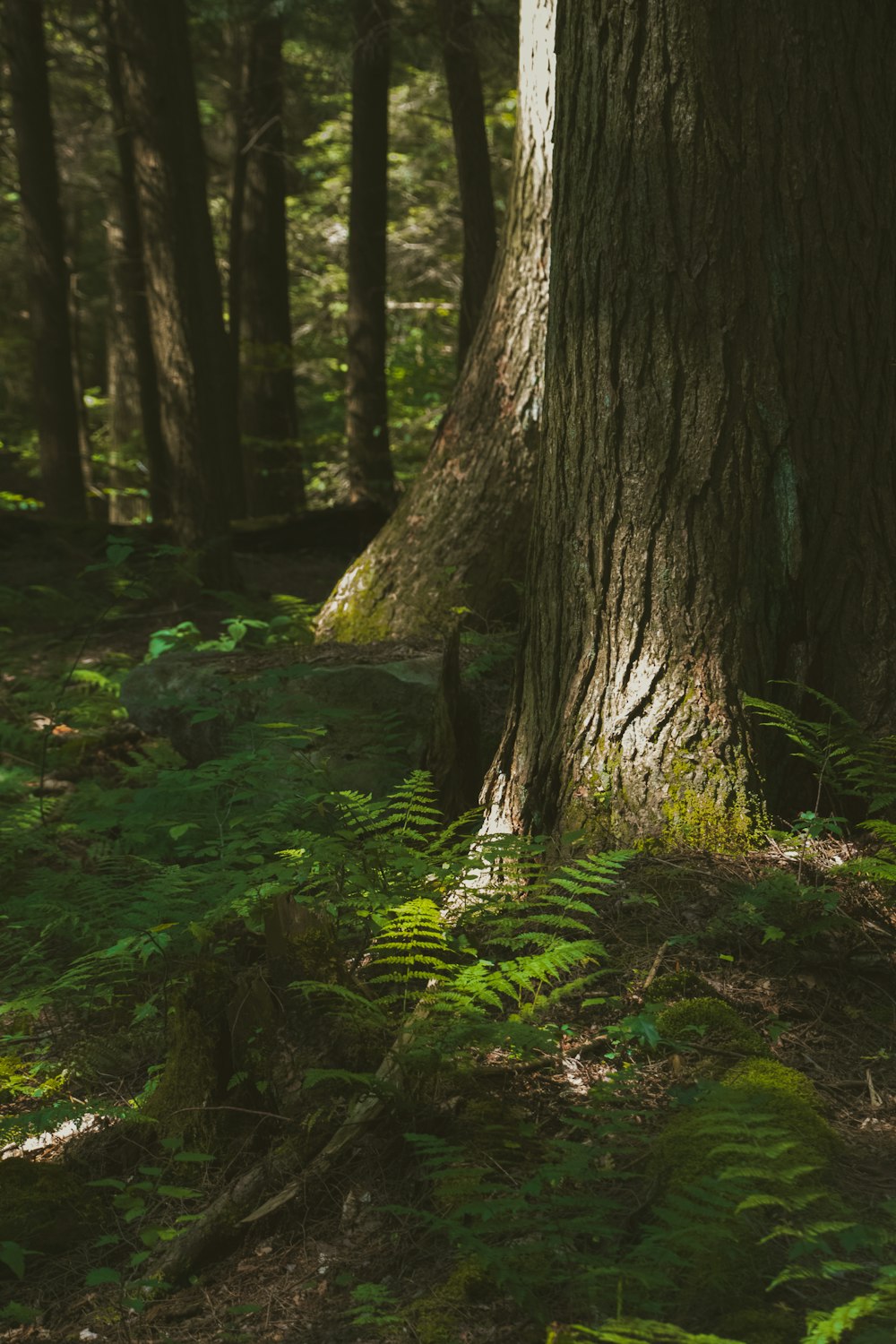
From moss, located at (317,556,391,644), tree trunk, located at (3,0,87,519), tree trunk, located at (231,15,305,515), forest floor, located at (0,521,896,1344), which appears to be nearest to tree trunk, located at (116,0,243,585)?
moss, located at (317,556,391,644)

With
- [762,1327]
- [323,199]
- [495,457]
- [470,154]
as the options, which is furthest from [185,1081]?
[323,199]

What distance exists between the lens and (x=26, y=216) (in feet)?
42.9

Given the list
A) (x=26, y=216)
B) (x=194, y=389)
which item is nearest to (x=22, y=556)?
(x=194, y=389)

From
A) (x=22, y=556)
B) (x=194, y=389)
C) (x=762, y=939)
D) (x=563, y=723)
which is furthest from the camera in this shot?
(x=22, y=556)

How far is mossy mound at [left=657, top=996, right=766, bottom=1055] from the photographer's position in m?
A: 3.18

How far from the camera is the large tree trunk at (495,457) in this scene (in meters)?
6.56

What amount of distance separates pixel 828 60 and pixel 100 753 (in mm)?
5390

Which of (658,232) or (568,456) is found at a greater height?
(658,232)

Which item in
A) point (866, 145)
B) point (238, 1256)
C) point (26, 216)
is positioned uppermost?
point (26, 216)

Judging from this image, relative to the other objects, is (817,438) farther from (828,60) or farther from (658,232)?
(828,60)

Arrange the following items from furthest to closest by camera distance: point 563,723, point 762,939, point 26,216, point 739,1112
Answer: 1. point 26,216
2. point 563,723
3. point 762,939
4. point 739,1112

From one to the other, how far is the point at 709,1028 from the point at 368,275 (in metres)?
11.6

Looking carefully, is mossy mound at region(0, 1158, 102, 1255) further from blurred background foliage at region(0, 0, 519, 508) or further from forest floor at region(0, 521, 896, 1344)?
blurred background foliage at region(0, 0, 519, 508)

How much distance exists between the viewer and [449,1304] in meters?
2.42
